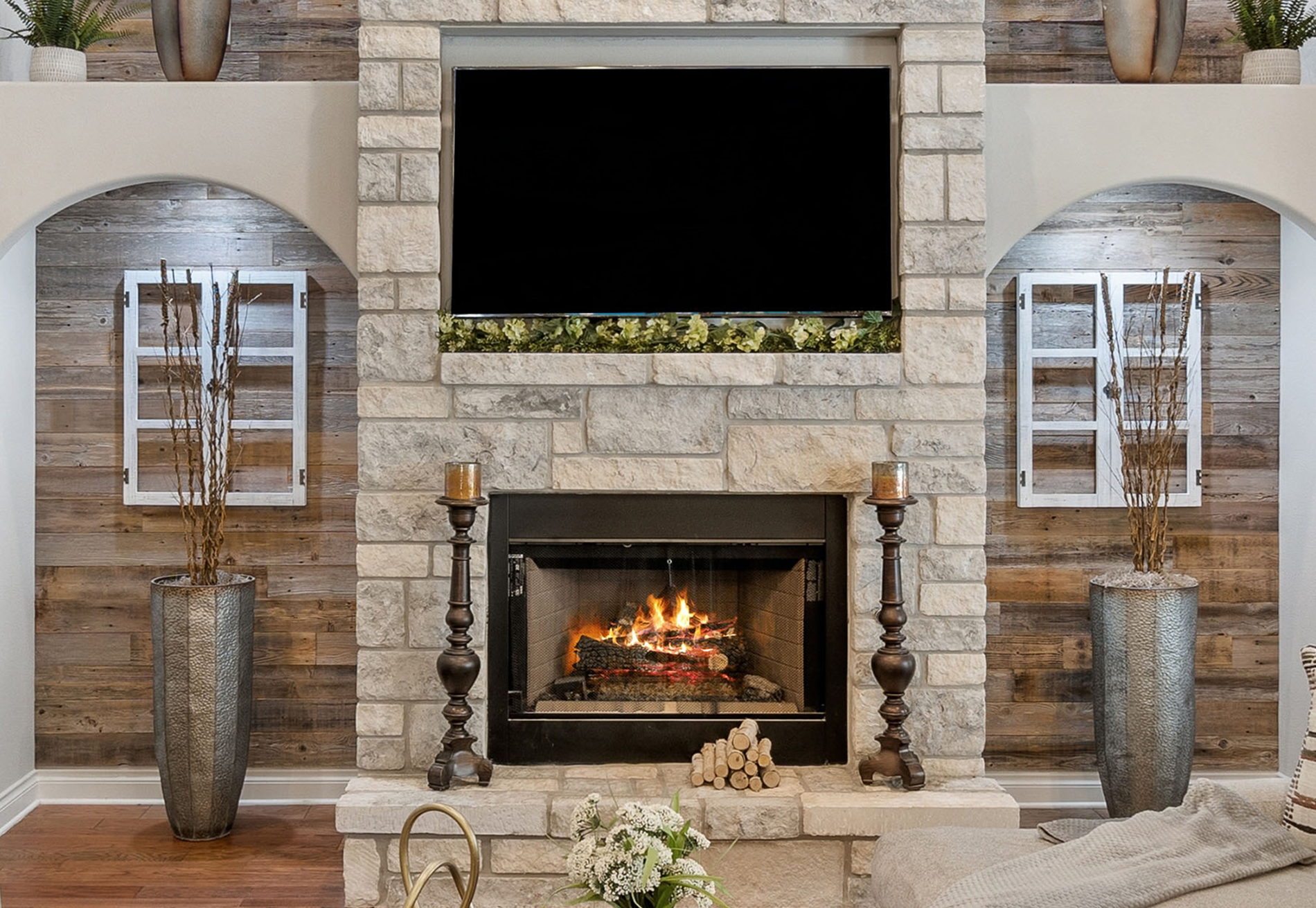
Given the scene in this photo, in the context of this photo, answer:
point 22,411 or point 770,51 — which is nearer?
point 770,51

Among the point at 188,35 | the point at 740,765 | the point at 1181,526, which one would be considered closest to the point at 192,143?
the point at 188,35

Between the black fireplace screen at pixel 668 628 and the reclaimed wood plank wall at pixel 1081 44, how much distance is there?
2037 mm

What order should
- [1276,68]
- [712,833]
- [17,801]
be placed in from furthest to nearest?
[17,801]
[1276,68]
[712,833]

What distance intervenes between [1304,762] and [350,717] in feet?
10.2

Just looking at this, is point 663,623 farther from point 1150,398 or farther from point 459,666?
point 1150,398

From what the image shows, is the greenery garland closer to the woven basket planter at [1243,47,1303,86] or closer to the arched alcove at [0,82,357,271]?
the arched alcove at [0,82,357,271]

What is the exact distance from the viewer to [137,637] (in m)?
3.97

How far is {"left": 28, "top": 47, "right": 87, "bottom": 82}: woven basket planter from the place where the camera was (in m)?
3.44

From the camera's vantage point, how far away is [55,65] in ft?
11.3

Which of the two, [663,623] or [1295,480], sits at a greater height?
[1295,480]

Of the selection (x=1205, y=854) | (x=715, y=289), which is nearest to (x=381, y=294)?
(x=715, y=289)

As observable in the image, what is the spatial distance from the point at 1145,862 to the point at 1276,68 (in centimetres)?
275

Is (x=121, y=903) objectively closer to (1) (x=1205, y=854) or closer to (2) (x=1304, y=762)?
(1) (x=1205, y=854)

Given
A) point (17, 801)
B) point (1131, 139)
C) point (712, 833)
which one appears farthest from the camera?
point (17, 801)
